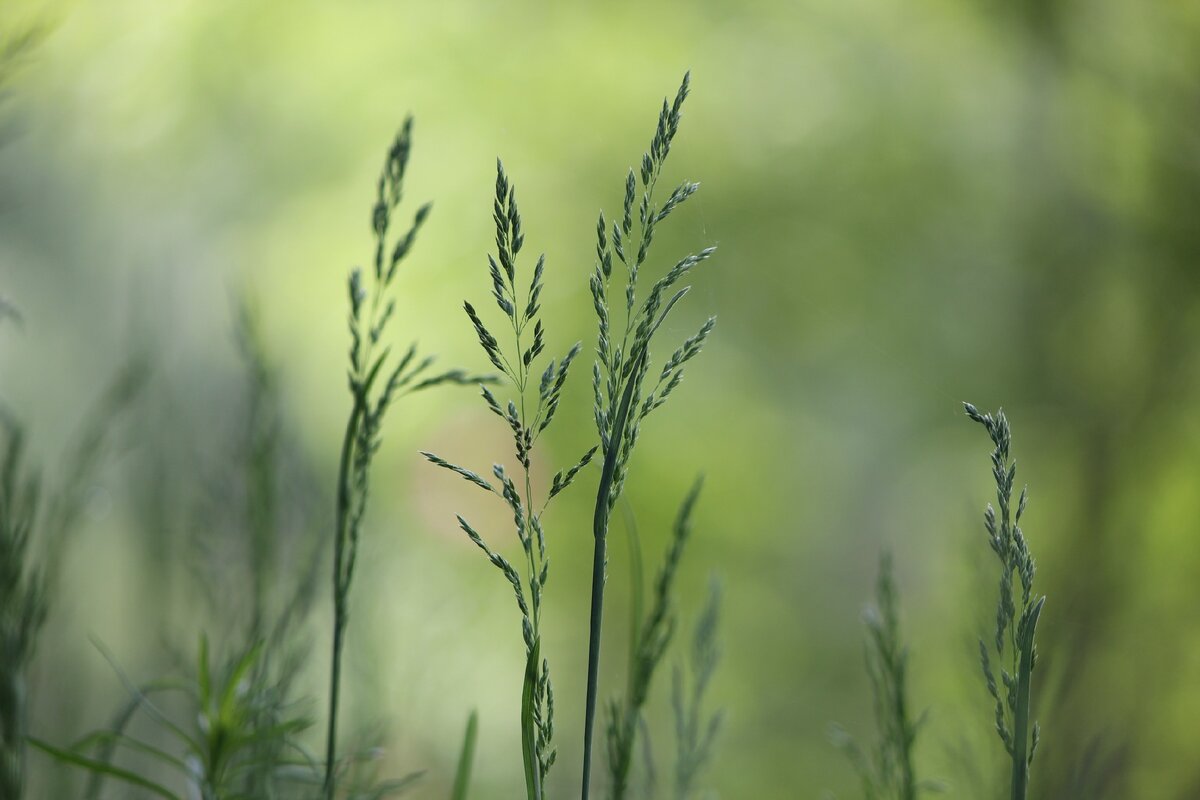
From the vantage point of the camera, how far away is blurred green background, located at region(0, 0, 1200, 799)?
3.16m

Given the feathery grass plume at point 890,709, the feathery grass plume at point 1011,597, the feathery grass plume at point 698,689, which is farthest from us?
the feathery grass plume at point 698,689

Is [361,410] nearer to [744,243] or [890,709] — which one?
[890,709]

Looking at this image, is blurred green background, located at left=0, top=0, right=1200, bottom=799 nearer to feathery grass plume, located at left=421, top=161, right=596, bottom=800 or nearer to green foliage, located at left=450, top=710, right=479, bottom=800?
green foliage, located at left=450, top=710, right=479, bottom=800

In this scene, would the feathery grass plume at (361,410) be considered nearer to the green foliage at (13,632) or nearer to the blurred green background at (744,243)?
the green foliage at (13,632)

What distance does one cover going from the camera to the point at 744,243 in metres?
3.54

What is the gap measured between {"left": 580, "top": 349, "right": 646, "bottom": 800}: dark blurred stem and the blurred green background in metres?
2.69

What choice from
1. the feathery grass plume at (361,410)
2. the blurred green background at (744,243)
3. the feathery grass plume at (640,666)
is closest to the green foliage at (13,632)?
the feathery grass plume at (361,410)

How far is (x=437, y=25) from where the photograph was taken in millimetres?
3551

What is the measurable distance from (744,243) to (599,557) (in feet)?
11.0

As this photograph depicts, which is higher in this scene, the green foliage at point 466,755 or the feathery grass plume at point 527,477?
the feathery grass plume at point 527,477

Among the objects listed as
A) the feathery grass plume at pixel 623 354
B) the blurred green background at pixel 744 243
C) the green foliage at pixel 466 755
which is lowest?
the green foliage at pixel 466 755

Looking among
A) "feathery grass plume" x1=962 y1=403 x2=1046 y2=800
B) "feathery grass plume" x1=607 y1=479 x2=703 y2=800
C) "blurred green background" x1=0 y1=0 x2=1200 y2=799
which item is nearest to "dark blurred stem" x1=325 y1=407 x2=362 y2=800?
"feathery grass plume" x1=607 y1=479 x2=703 y2=800

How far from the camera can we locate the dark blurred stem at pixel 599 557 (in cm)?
29

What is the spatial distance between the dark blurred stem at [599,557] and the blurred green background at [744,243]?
2.69 m
